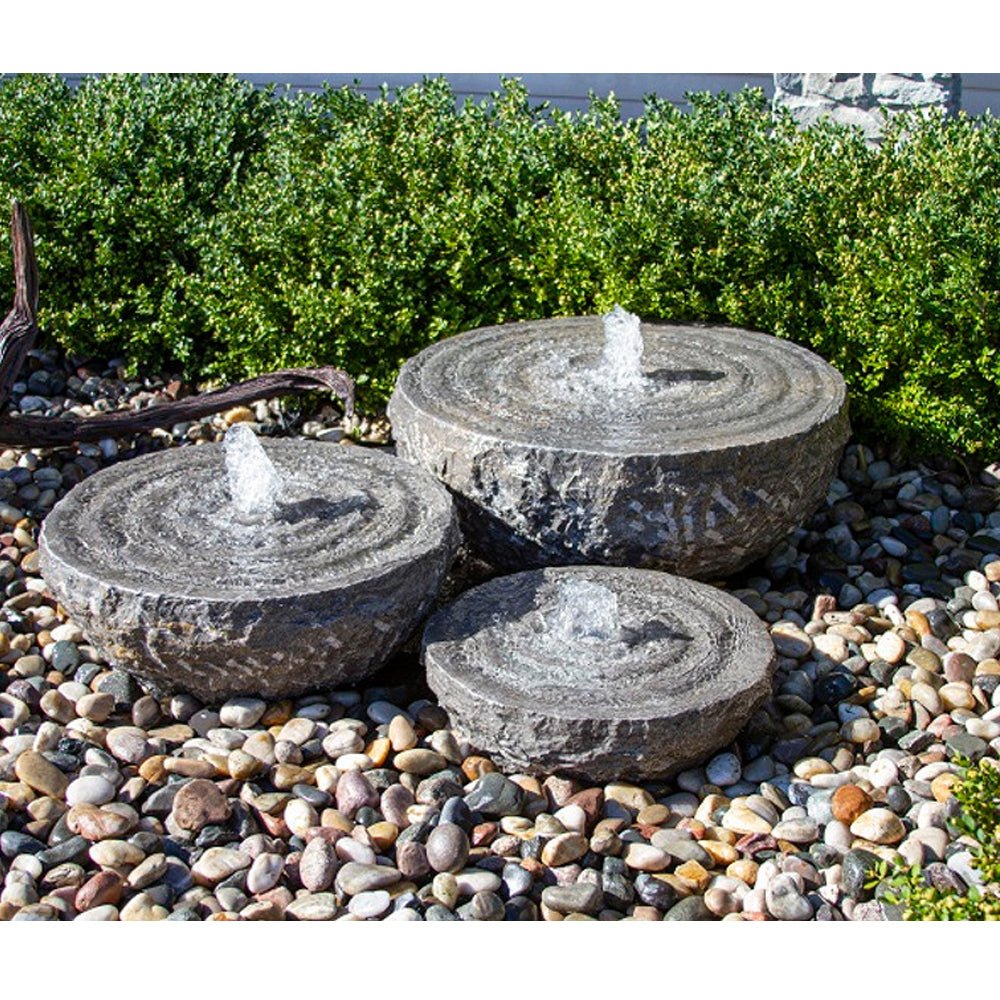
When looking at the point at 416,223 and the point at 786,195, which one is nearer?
the point at 786,195

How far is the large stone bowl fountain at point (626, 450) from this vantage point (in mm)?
3768

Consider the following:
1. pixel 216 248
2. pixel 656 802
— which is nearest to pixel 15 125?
pixel 216 248

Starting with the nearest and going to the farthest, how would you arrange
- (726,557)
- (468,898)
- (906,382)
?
(468,898) < (726,557) < (906,382)

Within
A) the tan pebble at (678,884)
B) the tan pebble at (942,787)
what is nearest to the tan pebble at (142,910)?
the tan pebble at (678,884)

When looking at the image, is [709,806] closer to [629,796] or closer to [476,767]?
[629,796]

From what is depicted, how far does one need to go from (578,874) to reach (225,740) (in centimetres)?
92

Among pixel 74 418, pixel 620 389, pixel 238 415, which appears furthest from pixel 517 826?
pixel 238 415

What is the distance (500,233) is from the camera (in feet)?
16.5

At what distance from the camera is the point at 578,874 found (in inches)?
118

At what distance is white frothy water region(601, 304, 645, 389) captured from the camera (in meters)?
4.23

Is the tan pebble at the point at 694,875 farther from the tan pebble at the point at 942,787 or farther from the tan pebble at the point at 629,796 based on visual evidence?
the tan pebble at the point at 942,787

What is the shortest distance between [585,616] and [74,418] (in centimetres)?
206

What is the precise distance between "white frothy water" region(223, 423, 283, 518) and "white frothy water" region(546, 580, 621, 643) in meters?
0.78

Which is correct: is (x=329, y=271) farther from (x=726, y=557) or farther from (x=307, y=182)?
(x=726, y=557)
